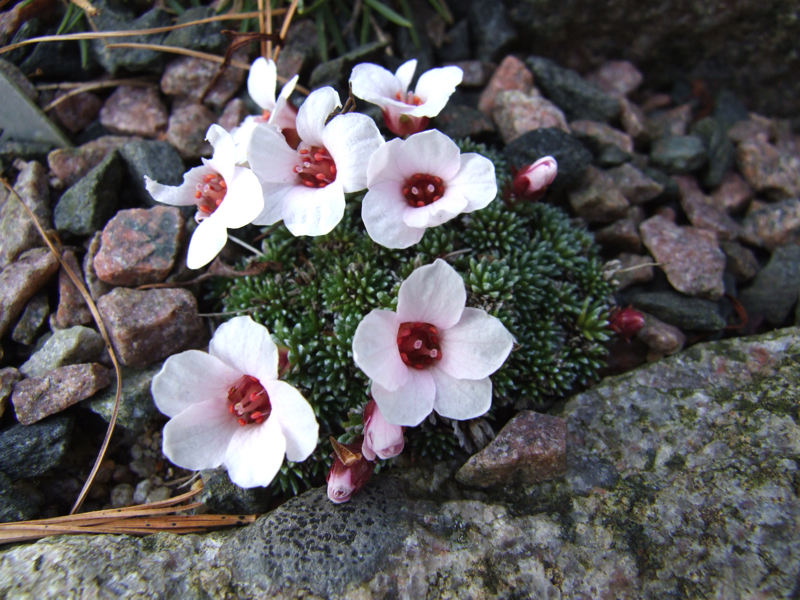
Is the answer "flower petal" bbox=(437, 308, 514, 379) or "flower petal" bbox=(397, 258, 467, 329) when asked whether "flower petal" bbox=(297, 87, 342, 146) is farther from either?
"flower petal" bbox=(437, 308, 514, 379)

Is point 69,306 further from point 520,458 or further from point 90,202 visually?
point 520,458

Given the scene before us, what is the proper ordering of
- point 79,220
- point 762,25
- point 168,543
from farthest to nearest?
point 762,25 → point 79,220 → point 168,543

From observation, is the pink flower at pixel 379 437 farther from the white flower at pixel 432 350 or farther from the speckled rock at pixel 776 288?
the speckled rock at pixel 776 288

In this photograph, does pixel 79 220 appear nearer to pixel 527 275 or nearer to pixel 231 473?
pixel 231 473

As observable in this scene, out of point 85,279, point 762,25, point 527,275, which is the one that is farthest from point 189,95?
point 762,25

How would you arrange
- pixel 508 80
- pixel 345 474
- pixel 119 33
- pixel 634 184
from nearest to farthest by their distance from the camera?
pixel 345 474 → pixel 119 33 → pixel 634 184 → pixel 508 80

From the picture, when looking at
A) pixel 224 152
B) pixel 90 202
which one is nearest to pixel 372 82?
pixel 224 152
